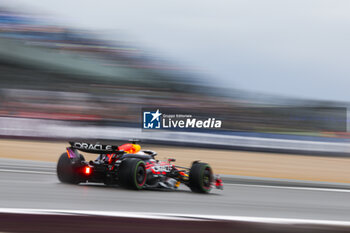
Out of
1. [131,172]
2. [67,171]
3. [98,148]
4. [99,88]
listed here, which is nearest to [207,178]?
[131,172]

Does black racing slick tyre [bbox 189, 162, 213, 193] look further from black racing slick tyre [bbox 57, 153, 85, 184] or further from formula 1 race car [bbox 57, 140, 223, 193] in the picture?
black racing slick tyre [bbox 57, 153, 85, 184]

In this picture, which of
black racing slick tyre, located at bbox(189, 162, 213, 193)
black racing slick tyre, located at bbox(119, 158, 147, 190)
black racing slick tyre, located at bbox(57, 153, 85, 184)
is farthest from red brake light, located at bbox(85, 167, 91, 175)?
black racing slick tyre, located at bbox(189, 162, 213, 193)

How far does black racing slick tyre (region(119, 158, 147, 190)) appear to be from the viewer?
6289 mm

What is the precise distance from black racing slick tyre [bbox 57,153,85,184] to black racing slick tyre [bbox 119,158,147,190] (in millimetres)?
600

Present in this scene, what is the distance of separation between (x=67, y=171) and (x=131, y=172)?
3.04 ft

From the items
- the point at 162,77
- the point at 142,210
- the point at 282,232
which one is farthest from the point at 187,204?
the point at 162,77

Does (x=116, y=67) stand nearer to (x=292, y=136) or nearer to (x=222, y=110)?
(x=222, y=110)

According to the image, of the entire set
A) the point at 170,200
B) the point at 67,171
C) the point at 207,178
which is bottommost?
the point at 170,200

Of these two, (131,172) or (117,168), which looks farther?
(117,168)

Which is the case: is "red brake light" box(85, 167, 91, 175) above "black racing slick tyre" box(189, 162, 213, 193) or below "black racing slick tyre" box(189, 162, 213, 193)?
above

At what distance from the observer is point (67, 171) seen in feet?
21.7

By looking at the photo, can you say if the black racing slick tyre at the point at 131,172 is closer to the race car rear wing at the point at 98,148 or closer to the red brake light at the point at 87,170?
the race car rear wing at the point at 98,148

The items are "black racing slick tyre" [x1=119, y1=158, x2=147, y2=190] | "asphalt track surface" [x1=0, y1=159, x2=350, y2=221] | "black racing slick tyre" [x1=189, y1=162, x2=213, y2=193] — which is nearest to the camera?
"asphalt track surface" [x1=0, y1=159, x2=350, y2=221]

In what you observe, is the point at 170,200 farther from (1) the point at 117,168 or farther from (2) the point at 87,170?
(2) the point at 87,170
